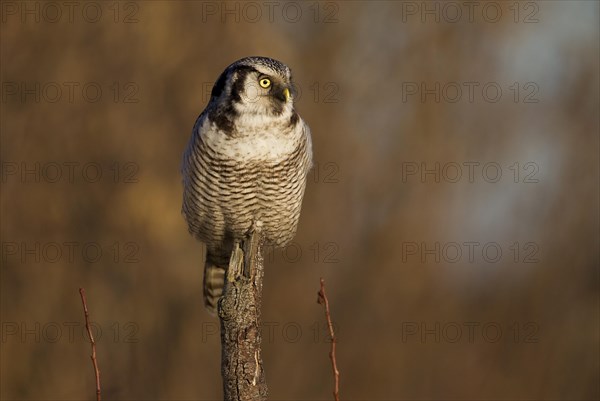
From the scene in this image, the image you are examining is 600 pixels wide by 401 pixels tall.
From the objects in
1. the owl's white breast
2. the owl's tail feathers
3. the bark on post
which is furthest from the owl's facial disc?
the owl's tail feathers

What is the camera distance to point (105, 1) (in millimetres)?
9766

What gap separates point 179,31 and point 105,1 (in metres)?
0.87

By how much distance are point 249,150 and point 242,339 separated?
1306 mm

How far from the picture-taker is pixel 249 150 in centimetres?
503

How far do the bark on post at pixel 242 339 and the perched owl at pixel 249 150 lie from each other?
0.69 metres

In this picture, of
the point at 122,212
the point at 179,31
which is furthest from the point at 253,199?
the point at 179,31

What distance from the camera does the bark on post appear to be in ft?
13.0

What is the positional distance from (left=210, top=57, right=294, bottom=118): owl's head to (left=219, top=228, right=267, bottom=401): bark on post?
96cm

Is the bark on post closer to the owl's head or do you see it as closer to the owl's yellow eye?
the owl's head

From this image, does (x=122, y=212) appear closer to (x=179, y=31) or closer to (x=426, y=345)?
(x=179, y=31)

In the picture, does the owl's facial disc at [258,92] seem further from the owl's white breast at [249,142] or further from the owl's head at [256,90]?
the owl's white breast at [249,142]

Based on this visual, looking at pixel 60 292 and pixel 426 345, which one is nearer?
pixel 60 292

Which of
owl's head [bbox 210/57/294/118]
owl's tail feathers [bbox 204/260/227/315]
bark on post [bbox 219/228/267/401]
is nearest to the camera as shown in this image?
bark on post [bbox 219/228/267/401]

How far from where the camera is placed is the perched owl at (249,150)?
5016 millimetres
